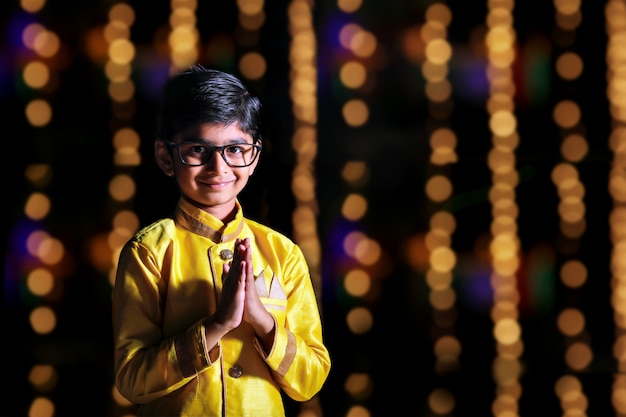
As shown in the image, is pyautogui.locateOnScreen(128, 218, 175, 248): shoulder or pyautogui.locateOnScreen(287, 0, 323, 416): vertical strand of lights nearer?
pyautogui.locateOnScreen(128, 218, 175, 248): shoulder

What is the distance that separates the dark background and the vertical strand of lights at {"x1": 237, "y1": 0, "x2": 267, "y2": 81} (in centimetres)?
→ 2

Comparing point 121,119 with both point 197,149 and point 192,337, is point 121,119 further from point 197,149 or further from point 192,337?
point 192,337

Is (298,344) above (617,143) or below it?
below

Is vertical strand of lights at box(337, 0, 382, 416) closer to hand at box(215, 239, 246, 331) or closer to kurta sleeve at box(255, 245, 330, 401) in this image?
kurta sleeve at box(255, 245, 330, 401)

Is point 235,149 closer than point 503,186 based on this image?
Yes

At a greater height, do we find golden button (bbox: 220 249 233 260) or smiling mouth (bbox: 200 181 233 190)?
smiling mouth (bbox: 200 181 233 190)

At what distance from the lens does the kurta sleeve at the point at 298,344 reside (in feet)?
4.12

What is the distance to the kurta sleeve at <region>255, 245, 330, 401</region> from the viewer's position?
1.25m

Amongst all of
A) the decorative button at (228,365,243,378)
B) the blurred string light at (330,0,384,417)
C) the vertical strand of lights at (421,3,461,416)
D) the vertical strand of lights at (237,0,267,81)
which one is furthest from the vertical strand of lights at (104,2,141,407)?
the decorative button at (228,365,243,378)

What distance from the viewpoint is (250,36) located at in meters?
2.73

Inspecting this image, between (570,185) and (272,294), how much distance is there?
172 cm

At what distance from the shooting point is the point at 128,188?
8.87 ft

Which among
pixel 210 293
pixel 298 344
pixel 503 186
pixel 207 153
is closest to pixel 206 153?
pixel 207 153

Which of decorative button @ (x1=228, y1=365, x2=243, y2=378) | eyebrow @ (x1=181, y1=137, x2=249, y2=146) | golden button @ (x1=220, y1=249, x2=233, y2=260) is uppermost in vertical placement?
eyebrow @ (x1=181, y1=137, x2=249, y2=146)
